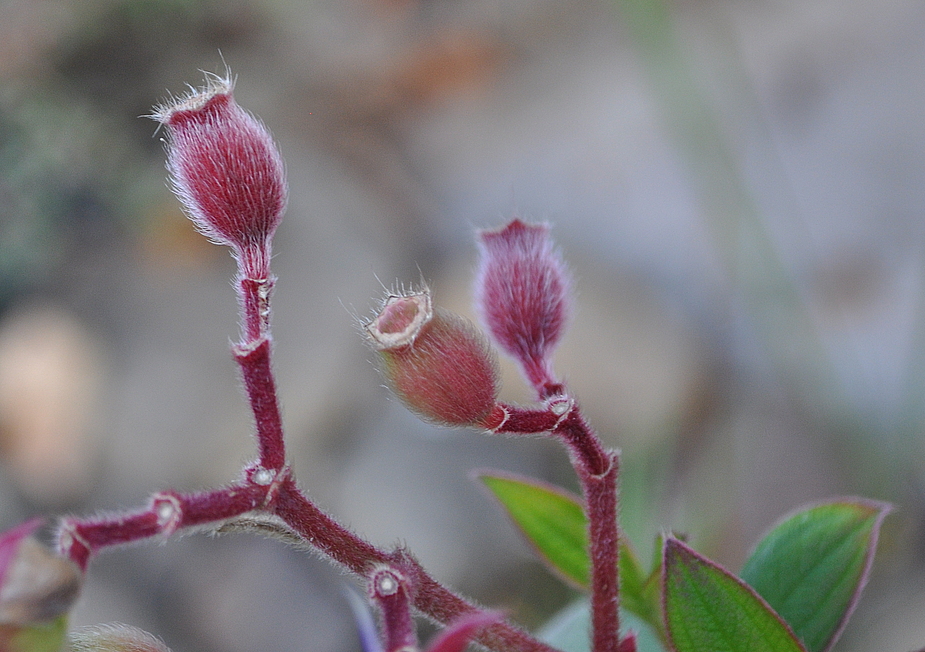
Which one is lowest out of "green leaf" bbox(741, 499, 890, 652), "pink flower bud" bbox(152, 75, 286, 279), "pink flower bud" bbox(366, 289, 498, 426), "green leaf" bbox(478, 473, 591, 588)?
"green leaf" bbox(741, 499, 890, 652)

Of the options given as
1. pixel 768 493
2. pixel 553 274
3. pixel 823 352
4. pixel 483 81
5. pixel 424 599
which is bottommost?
pixel 768 493

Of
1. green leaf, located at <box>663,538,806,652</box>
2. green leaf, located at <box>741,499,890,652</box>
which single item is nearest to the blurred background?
green leaf, located at <box>741,499,890,652</box>

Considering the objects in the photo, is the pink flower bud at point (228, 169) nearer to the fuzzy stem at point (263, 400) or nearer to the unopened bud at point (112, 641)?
the fuzzy stem at point (263, 400)

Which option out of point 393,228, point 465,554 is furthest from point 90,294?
point 465,554

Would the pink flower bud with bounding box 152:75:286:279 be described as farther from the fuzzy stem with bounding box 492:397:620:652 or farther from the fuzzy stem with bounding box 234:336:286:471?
the fuzzy stem with bounding box 492:397:620:652

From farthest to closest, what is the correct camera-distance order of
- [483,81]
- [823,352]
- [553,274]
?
[483,81], [823,352], [553,274]

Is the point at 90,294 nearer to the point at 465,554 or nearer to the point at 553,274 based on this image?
the point at 465,554
